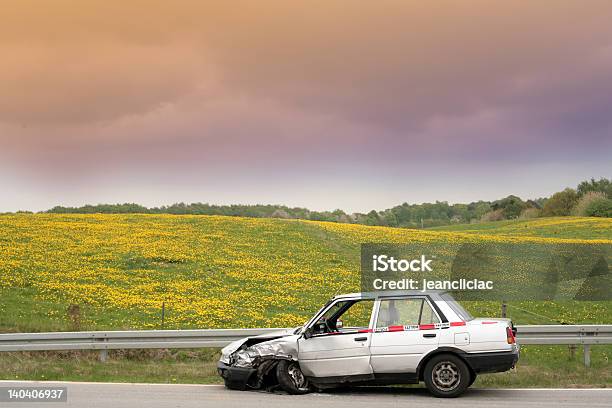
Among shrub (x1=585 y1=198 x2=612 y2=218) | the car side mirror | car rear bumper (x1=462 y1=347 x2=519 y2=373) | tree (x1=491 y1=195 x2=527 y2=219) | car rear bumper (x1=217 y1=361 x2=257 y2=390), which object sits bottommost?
car rear bumper (x1=217 y1=361 x2=257 y2=390)

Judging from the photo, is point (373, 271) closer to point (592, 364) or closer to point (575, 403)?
point (592, 364)

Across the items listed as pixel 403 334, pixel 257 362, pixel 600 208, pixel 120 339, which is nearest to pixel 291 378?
pixel 257 362

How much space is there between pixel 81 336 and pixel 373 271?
721 inches

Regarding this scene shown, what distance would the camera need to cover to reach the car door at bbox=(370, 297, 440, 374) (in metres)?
12.4

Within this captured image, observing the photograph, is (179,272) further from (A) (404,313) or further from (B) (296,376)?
(A) (404,313)

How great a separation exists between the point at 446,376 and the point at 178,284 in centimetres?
1820

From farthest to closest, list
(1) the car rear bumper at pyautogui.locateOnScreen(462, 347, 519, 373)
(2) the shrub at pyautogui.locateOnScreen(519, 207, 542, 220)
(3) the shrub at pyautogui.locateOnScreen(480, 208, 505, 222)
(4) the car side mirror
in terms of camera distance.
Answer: (3) the shrub at pyautogui.locateOnScreen(480, 208, 505, 222) → (2) the shrub at pyautogui.locateOnScreen(519, 207, 542, 220) → (4) the car side mirror → (1) the car rear bumper at pyautogui.locateOnScreen(462, 347, 519, 373)

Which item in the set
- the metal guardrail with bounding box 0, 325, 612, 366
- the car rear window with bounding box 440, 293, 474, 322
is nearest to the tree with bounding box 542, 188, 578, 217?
the metal guardrail with bounding box 0, 325, 612, 366

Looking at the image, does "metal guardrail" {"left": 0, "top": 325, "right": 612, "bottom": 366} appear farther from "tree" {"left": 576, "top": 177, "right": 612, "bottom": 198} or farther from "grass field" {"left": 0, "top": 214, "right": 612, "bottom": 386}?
"tree" {"left": 576, "top": 177, "right": 612, "bottom": 198}

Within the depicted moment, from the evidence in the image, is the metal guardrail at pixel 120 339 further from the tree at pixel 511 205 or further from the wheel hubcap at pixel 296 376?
the tree at pixel 511 205

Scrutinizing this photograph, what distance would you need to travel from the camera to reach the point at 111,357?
1822cm

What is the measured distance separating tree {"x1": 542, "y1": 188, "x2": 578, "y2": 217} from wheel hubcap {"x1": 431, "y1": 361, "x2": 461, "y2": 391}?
84987mm

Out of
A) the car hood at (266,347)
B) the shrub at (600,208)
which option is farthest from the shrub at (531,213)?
the car hood at (266,347)

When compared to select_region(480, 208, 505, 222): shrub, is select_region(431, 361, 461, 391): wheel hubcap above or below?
below
